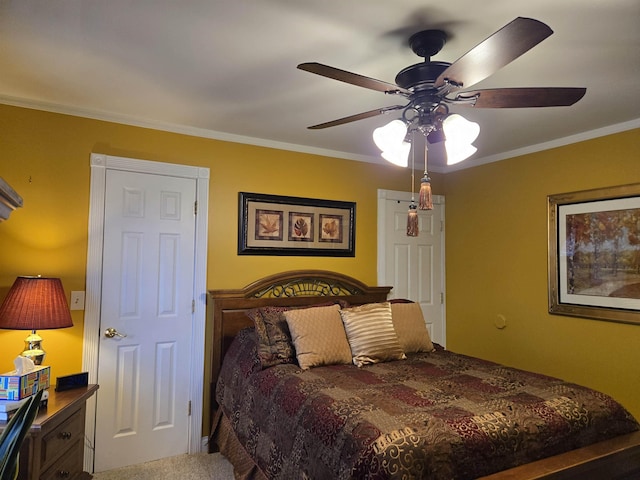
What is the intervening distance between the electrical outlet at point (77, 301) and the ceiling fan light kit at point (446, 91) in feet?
6.86

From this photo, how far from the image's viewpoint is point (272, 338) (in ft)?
8.82

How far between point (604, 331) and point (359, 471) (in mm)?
2421

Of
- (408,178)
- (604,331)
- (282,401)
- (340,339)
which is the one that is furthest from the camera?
(408,178)

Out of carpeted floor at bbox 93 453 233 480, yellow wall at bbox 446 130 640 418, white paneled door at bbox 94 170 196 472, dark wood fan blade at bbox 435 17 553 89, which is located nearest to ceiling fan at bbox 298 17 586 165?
Answer: dark wood fan blade at bbox 435 17 553 89

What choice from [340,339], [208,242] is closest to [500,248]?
[340,339]

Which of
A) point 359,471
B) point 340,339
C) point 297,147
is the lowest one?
point 359,471

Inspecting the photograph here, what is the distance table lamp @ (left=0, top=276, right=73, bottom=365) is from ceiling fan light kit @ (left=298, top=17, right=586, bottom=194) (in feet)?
6.18

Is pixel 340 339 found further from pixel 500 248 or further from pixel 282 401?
pixel 500 248

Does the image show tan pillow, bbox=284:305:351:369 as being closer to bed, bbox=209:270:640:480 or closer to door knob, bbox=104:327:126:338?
bed, bbox=209:270:640:480

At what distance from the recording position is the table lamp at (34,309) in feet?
7.25

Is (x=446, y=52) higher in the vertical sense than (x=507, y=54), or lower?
higher

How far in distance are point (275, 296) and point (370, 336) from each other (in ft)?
3.18

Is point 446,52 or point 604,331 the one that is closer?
point 446,52

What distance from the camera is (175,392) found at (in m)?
3.04
